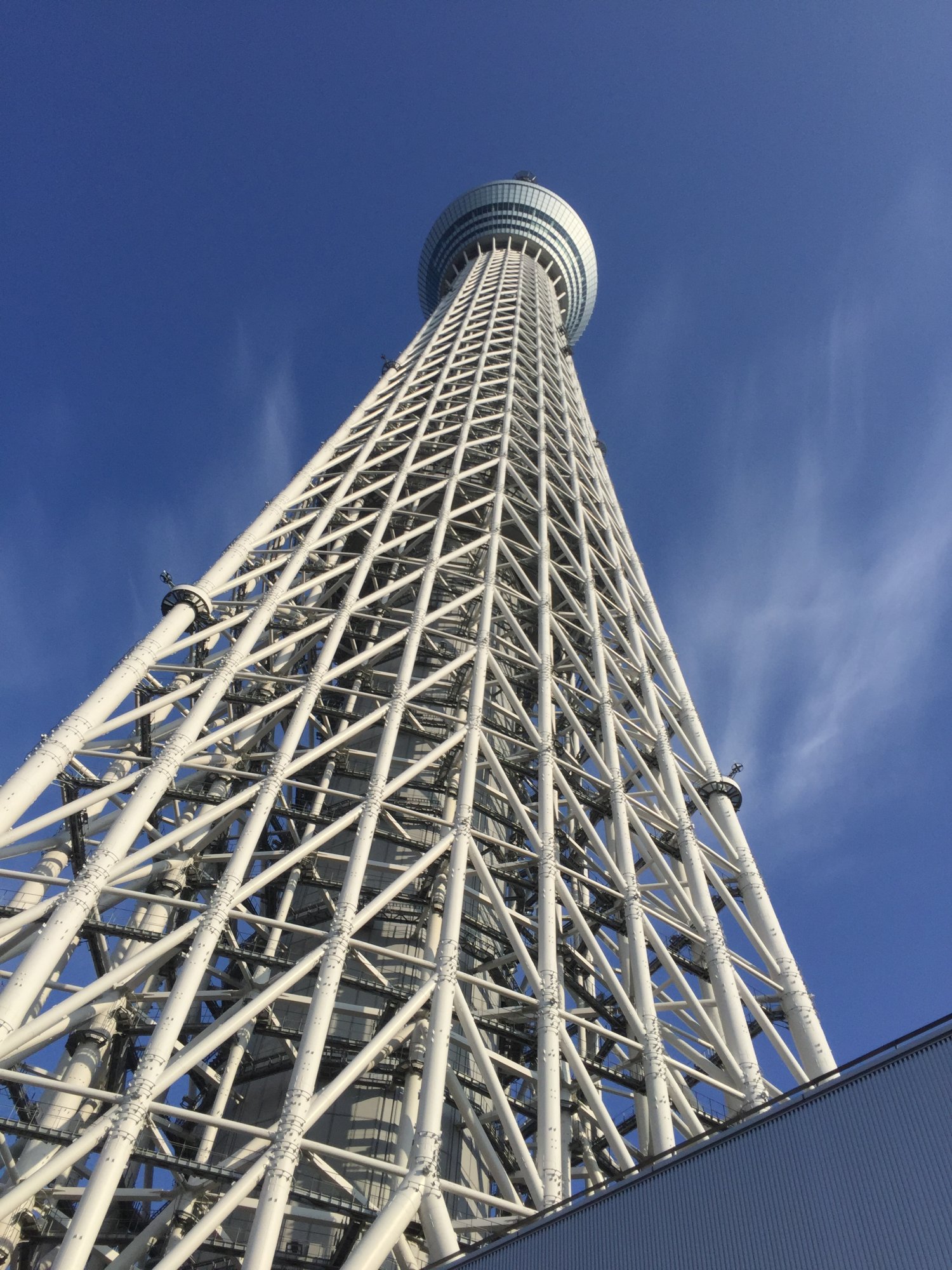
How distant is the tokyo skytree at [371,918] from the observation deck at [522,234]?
47420mm

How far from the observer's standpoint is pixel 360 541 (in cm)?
4006

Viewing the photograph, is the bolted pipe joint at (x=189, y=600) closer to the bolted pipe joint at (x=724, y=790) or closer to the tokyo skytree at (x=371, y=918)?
the tokyo skytree at (x=371, y=918)

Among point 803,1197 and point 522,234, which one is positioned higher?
point 522,234

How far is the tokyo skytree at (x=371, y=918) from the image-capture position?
15641 mm

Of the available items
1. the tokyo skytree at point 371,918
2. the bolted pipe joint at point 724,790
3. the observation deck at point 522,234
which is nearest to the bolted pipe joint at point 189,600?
the tokyo skytree at point 371,918

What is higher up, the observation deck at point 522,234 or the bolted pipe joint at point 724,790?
the observation deck at point 522,234

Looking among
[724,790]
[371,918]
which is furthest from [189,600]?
[724,790]

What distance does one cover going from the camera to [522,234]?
80.9m

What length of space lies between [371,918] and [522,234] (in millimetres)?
71561

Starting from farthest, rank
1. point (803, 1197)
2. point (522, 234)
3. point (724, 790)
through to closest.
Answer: point (522, 234) → point (724, 790) → point (803, 1197)

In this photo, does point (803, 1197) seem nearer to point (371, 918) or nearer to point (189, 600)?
point (371, 918)

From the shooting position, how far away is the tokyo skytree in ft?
51.3

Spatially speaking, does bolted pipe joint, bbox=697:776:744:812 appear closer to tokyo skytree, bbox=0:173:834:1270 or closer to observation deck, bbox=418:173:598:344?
tokyo skytree, bbox=0:173:834:1270

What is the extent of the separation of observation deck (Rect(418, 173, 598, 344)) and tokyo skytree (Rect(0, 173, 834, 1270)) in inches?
1867
